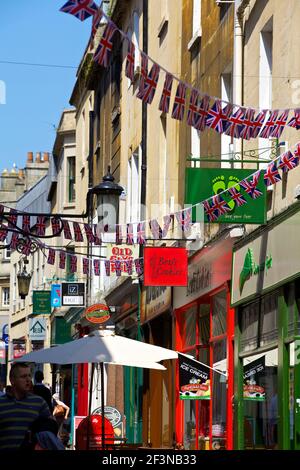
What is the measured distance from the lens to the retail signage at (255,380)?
59.5 ft

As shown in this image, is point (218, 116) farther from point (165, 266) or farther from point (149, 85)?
point (165, 266)

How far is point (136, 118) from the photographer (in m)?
31.1

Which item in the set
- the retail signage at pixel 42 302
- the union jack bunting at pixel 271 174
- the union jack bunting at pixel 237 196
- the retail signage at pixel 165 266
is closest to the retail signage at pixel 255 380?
the union jack bunting at pixel 237 196

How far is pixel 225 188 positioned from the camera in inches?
722

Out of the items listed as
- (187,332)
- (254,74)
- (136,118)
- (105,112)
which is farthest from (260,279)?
(105,112)

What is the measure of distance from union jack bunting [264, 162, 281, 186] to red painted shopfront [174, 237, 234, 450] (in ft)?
14.4

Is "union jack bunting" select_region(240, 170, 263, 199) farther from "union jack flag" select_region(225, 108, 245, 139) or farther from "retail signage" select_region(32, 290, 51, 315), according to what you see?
"retail signage" select_region(32, 290, 51, 315)

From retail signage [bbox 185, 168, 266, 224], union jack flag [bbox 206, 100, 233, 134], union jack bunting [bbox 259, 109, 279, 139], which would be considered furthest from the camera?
retail signage [bbox 185, 168, 266, 224]

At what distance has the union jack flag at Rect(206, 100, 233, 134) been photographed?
41.8 ft

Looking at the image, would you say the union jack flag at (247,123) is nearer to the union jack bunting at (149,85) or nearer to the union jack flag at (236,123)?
the union jack flag at (236,123)

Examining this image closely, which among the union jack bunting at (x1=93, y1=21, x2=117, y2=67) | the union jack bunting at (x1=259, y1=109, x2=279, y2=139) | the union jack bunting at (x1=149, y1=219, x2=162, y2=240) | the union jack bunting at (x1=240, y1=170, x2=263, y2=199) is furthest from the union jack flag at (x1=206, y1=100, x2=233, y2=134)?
the union jack bunting at (x1=149, y1=219, x2=162, y2=240)

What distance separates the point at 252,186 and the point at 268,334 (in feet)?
7.72

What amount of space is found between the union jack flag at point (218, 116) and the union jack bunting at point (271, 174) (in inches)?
96.0

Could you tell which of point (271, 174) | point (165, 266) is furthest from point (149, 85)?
point (165, 266)
